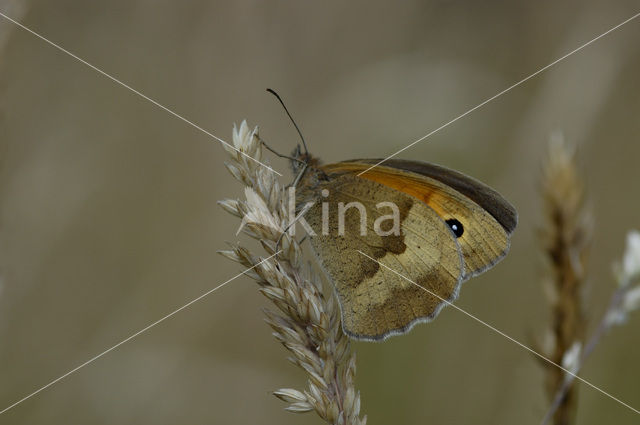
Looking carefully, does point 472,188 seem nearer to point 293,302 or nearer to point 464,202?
point 464,202

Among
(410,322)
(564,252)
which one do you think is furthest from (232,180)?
(564,252)

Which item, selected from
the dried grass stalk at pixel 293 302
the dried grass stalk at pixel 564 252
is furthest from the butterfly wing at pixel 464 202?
the dried grass stalk at pixel 293 302

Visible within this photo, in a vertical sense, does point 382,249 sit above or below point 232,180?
below

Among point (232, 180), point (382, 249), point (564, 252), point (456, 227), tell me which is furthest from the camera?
point (232, 180)

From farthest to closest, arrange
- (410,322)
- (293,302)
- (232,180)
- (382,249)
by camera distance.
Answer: (232,180) < (382,249) < (410,322) < (293,302)

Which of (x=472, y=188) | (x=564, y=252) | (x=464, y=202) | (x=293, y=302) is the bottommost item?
(x=293, y=302)

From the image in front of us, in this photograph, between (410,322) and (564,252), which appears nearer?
(564,252)

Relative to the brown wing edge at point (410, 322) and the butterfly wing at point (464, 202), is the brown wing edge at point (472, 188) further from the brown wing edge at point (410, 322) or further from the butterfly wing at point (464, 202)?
the brown wing edge at point (410, 322)

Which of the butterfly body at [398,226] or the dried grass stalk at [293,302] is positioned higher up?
the butterfly body at [398,226]
